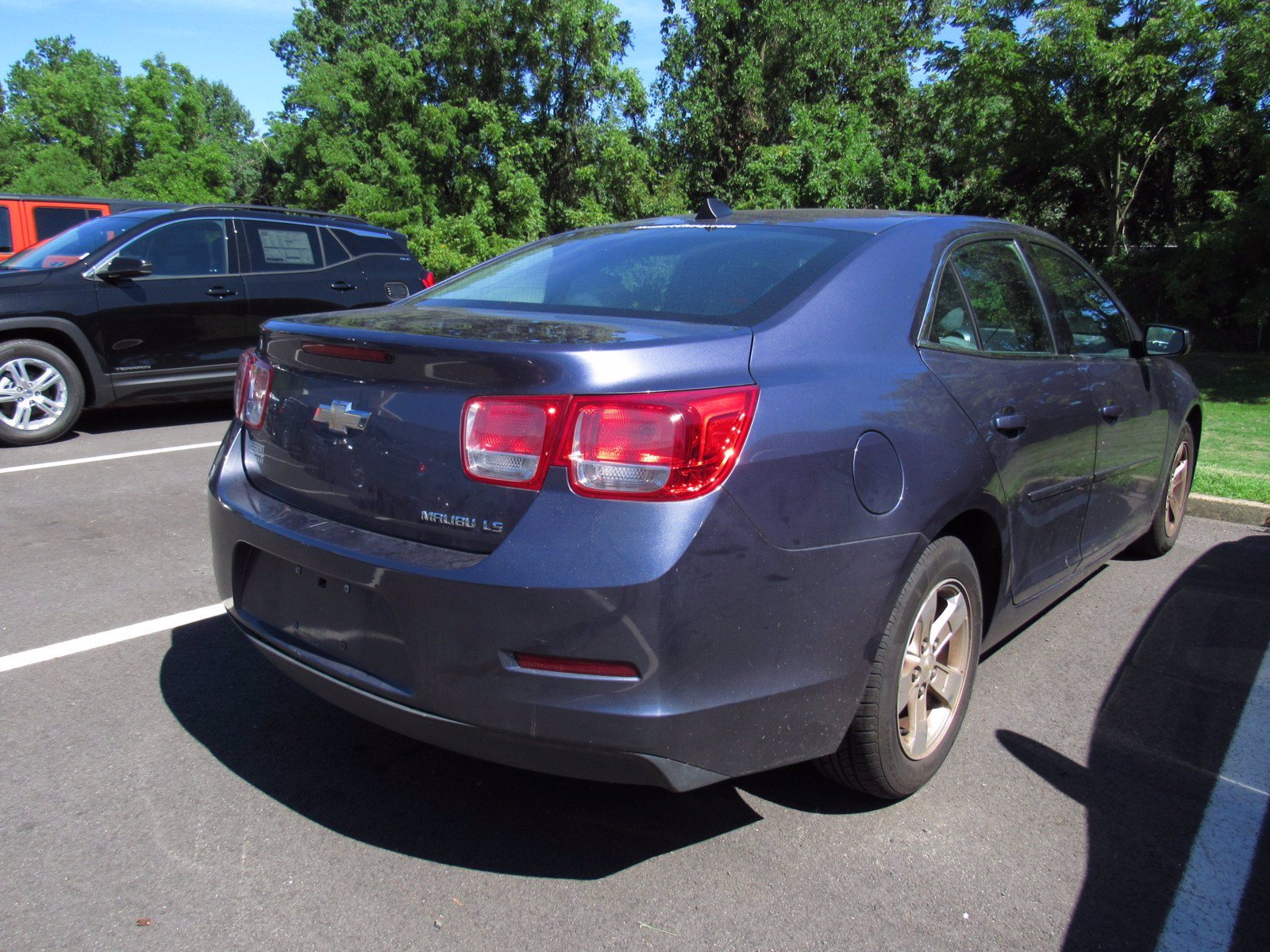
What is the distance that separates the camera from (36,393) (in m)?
7.62

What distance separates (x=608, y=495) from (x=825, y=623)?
652 millimetres

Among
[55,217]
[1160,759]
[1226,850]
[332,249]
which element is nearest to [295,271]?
[332,249]

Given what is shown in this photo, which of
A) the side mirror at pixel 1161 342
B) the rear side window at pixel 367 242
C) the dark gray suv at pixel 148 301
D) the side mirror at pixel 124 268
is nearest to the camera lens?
the side mirror at pixel 1161 342

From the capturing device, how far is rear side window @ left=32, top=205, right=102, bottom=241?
14.2 meters

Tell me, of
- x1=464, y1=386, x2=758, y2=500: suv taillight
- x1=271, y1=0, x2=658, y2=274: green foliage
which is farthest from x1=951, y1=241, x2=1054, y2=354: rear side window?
x1=271, y1=0, x2=658, y2=274: green foliage

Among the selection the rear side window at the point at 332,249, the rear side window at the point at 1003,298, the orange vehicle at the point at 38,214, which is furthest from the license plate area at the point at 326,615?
the orange vehicle at the point at 38,214

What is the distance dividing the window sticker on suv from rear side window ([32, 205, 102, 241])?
680 centimetres

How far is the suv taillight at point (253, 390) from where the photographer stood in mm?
2934

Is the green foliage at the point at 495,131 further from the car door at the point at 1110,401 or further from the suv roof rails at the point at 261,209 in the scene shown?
the car door at the point at 1110,401

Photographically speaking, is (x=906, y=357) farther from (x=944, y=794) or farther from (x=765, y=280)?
(x=944, y=794)

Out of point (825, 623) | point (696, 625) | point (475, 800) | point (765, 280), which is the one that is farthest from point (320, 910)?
point (765, 280)

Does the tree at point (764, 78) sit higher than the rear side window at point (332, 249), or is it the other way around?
the tree at point (764, 78)

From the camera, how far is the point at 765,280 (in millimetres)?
2908

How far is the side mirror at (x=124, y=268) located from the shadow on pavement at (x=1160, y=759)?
23.5 ft
